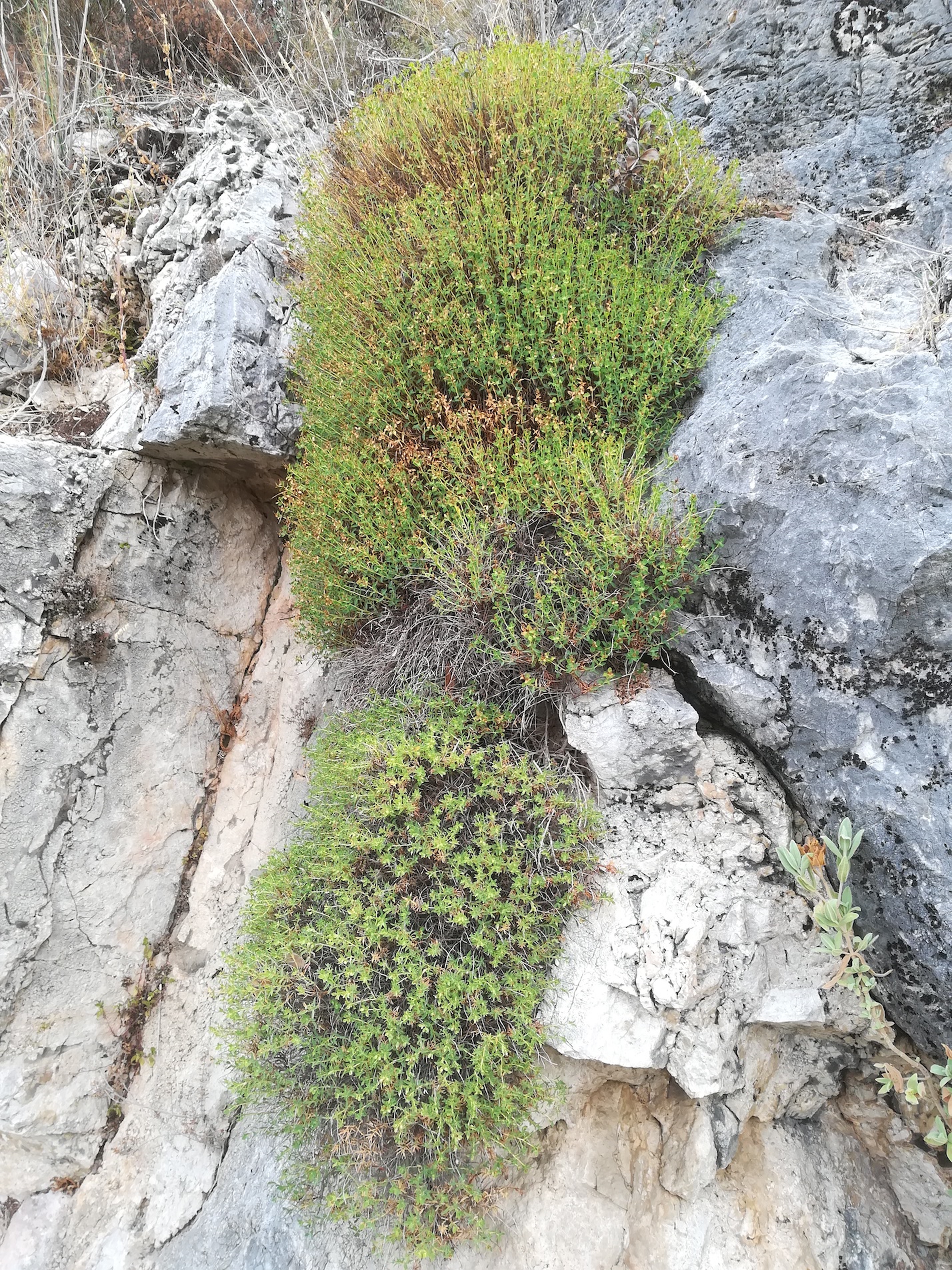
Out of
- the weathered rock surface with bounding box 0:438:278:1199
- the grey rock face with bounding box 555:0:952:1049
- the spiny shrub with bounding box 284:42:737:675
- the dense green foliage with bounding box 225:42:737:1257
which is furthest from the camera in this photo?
the weathered rock surface with bounding box 0:438:278:1199

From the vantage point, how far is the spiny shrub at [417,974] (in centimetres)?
278

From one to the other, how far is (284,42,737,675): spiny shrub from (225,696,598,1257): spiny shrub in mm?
787

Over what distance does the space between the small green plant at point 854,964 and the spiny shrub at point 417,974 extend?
92cm

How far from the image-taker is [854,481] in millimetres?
2785

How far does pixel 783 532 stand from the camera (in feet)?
9.58

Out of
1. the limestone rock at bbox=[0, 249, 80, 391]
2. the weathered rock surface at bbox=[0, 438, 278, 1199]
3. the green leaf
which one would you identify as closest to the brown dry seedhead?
the green leaf

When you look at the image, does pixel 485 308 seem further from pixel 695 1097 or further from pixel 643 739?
pixel 695 1097

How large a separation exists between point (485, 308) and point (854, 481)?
211 centimetres

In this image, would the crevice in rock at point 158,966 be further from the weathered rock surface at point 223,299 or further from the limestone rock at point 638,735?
the limestone rock at point 638,735

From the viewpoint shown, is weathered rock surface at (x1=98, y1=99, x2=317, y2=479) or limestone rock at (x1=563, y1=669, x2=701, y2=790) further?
weathered rock surface at (x1=98, y1=99, x2=317, y2=479)

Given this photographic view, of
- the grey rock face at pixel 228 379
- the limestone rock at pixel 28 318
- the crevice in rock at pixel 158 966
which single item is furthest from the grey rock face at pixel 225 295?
the crevice in rock at pixel 158 966

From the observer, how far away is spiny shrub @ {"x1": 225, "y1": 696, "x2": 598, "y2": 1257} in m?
2.78

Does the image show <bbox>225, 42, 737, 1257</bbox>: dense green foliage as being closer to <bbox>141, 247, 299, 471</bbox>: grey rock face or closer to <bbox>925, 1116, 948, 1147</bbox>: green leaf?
<bbox>141, 247, 299, 471</bbox>: grey rock face

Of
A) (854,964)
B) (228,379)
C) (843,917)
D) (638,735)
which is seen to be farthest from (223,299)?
(854,964)
